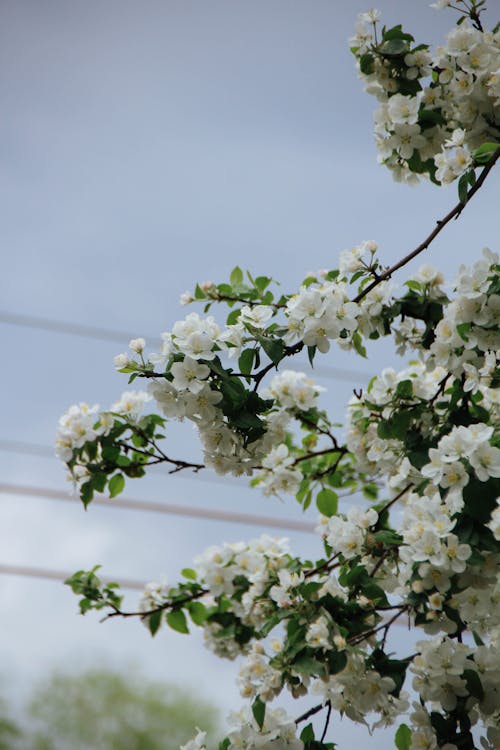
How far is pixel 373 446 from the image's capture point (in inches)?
56.9

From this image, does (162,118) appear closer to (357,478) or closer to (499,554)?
(357,478)

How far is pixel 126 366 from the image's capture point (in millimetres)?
1095

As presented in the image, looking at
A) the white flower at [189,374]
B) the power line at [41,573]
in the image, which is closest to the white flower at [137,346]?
the white flower at [189,374]

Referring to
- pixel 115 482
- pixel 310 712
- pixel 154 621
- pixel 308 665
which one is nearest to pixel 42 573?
pixel 154 621

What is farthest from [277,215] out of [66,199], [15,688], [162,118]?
[15,688]

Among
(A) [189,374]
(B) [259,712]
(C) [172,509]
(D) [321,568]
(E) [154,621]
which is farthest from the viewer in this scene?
(C) [172,509]

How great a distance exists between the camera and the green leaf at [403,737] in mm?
1216

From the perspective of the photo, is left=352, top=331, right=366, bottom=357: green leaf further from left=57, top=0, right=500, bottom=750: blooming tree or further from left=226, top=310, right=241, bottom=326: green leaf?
left=226, top=310, right=241, bottom=326: green leaf

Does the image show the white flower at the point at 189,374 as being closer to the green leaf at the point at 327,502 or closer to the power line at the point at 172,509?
the green leaf at the point at 327,502

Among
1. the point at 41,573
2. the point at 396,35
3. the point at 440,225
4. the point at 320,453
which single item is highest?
the point at 396,35

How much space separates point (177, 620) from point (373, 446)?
512 millimetres

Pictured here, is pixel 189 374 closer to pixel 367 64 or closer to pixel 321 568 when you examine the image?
pixel 321 568

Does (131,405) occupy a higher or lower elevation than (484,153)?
lower

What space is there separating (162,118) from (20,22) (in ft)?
2.28
